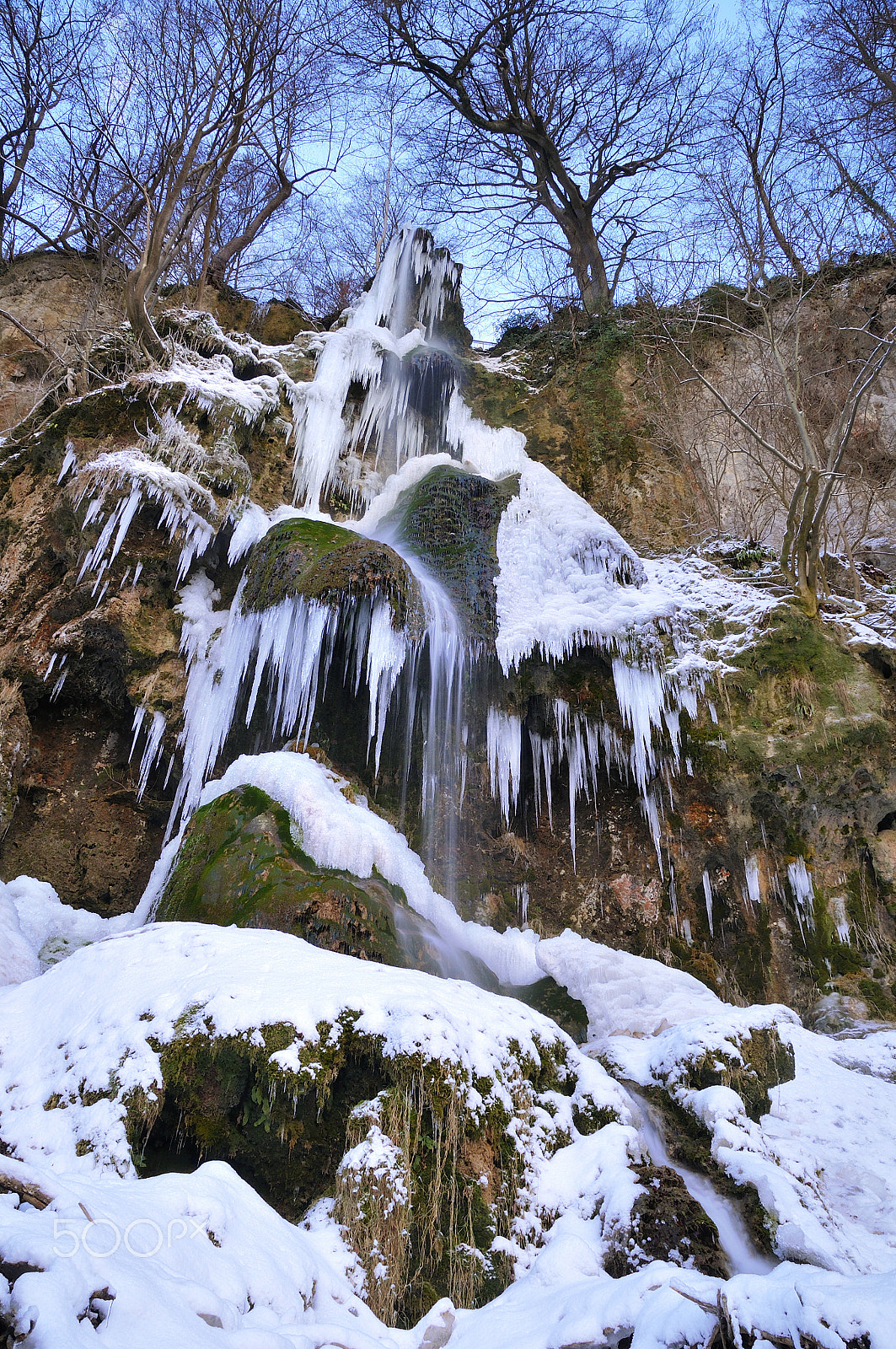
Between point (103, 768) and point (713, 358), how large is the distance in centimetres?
1049

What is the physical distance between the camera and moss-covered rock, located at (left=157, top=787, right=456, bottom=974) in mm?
4512

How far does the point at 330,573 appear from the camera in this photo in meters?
6.81

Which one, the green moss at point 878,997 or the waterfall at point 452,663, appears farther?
the waterfall at point 452,663

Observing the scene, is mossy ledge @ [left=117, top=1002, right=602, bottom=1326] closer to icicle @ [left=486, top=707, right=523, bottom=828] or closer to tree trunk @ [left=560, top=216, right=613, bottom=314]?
icicle @ [left=486, top=707, right=523, bottom=828]

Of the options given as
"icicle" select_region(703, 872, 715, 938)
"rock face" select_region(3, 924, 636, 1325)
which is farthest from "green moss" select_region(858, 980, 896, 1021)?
"rock face" select_region(3, 924, 636, 1325)

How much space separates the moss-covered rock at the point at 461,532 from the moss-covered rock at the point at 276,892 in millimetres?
3184

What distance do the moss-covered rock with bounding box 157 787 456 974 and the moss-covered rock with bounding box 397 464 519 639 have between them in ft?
10.4

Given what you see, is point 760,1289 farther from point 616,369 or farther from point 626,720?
point 616,369

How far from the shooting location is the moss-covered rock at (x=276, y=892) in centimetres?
451

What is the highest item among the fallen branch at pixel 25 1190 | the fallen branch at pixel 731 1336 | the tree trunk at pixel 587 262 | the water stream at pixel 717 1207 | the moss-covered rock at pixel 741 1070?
the tree trunk at pixel 587 262

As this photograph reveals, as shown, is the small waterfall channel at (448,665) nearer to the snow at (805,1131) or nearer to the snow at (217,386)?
the snow at (217,386)

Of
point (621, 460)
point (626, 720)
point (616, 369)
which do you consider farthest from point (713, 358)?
point (626, 720)

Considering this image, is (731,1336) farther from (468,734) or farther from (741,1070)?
(468,734)

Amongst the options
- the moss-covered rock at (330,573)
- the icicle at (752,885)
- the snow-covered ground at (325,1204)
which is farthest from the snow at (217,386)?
the icicle at (752,885)
